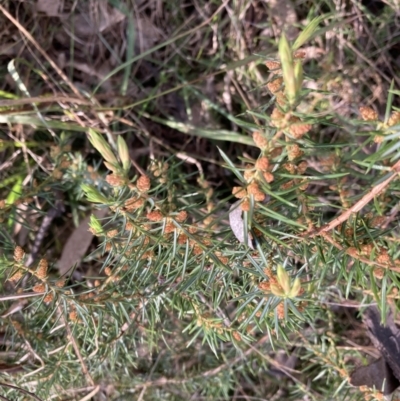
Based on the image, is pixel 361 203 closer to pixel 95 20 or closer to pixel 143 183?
pixel 143 183

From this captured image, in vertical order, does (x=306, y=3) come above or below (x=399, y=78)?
above

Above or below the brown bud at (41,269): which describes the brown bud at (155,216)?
above

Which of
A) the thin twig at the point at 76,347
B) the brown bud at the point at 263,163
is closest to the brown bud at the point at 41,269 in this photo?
the thin twig at the point at 76,347

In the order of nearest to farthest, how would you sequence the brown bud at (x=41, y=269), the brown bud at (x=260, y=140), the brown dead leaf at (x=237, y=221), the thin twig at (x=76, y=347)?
the brown bud at (x=260, y=140) → the brown dead leaf at (x=237, y=221) → the brown bud at (x=41, y=269) → the thin twig at (x=76, y=347)

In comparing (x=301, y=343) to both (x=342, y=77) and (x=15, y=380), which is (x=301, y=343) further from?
(x=342, y=77)

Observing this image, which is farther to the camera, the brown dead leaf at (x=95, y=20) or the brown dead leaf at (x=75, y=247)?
the brown dead leaf at (x=95, y=20)

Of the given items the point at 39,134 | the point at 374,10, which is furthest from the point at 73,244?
the point at 374,10

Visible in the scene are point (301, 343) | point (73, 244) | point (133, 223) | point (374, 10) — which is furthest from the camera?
point (374, 10)

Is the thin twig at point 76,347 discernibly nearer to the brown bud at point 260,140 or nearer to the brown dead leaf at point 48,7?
the brown bud at point 260,140

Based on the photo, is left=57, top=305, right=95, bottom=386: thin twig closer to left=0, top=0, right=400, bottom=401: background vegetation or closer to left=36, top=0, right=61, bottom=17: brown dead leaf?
left=0, top=0, right=400, bottom=401: background vegetation
